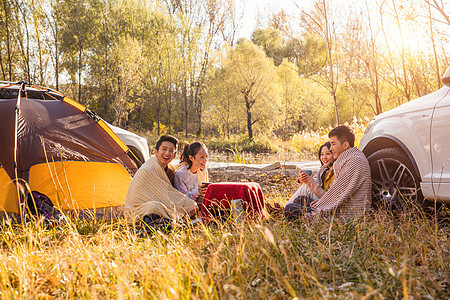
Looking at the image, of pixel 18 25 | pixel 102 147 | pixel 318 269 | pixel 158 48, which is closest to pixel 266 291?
pixel 318 269

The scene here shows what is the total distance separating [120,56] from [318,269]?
19080 mm

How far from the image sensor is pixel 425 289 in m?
2.20

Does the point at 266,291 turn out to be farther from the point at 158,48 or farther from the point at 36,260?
the point at 158,48

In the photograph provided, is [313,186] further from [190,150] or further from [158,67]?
[158,67]

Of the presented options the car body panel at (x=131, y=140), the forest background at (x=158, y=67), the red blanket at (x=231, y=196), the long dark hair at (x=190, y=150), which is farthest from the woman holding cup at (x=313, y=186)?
the forest background at (x=158, y=67)

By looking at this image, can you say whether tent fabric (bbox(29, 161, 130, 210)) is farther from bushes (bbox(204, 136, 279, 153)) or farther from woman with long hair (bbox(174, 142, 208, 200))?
bushes (bbox(204, 136, 279, 153))

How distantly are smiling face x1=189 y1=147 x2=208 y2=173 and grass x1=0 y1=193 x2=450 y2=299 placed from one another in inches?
66.7

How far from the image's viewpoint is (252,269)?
8.32ft

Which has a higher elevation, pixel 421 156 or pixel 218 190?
pixel 421 156

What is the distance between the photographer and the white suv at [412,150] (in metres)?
3.18

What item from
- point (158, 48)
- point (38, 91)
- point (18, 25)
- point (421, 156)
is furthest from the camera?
point (158, 48)

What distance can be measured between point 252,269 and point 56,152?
11.2ft

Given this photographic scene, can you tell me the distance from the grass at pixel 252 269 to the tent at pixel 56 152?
161 cm

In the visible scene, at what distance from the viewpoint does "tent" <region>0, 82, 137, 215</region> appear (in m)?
4.50
